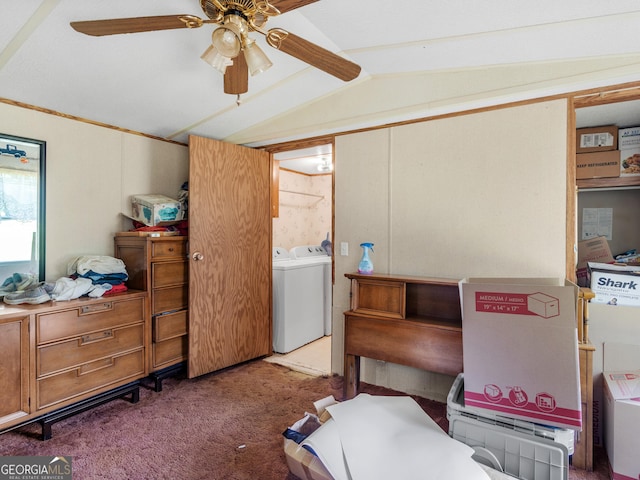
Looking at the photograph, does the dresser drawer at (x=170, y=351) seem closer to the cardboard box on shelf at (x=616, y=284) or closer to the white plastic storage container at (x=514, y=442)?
the white plastic storage container at (x=514, y=442)

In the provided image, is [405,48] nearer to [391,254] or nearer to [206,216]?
[391,254]

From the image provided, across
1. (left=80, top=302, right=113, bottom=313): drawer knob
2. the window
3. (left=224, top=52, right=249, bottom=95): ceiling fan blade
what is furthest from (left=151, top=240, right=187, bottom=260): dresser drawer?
(left=224, top=52, right=249, bottom=95): ceiling fan blade

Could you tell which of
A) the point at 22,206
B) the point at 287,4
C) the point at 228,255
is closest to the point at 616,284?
the point at 287,4

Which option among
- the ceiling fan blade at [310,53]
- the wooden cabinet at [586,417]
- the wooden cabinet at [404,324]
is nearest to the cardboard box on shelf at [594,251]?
the wooden cabinet at [586,417]

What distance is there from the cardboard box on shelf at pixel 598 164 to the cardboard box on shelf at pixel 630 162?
3 centimetres

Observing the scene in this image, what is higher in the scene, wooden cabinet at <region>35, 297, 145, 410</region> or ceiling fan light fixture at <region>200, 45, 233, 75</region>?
ceiling fan light fixture at <region>200, 45, 233, 75</region>

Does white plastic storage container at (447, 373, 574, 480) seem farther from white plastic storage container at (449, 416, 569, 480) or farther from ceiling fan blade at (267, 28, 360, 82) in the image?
ceiling fan blade at (267, 28, 360, 82)

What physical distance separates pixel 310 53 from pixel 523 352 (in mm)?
1615

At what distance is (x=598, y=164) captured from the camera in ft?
8.29

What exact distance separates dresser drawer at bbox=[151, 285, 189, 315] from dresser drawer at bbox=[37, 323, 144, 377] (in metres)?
0.20

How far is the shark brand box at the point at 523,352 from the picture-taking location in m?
1.41

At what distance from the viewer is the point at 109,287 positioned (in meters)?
2.51

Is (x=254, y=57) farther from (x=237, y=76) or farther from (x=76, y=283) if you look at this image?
(x=76, y=283)

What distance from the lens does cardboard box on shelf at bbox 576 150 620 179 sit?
2480 millimetres
